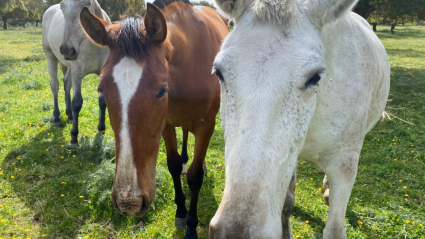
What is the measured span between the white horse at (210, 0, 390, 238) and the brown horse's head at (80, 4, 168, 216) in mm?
618

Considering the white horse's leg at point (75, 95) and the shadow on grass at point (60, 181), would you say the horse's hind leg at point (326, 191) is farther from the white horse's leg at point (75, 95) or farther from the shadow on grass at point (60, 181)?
the white horse's leg at point (75, 95)

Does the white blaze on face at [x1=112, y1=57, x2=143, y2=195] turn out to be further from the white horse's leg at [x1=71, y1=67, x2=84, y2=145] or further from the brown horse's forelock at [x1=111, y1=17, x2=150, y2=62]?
the white horse's leg at [x1=71, y1=67, x2=84, y2=145]

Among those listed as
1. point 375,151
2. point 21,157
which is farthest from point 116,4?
point 375,151

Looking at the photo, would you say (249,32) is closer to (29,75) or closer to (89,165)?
(89,165)

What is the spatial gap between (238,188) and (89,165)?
3.74 meters

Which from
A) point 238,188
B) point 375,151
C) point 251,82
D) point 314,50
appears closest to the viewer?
point 238,188

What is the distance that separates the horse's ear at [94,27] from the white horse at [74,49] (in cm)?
138

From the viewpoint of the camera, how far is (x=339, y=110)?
6.65 feet

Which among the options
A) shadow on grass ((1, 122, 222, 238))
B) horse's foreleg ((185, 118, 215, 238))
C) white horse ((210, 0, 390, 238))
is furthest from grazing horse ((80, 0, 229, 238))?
shadow on grass ((1, 122, 222, 238))

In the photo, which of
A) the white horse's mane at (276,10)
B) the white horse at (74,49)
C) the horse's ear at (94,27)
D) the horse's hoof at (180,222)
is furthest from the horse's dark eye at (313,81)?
the white horse at (74,49)

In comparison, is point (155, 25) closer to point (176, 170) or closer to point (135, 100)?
point (135, 100)

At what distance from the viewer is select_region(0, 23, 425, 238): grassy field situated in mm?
3125

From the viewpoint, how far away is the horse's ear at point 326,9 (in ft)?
5.39

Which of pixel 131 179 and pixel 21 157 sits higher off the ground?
pixel 131 179
